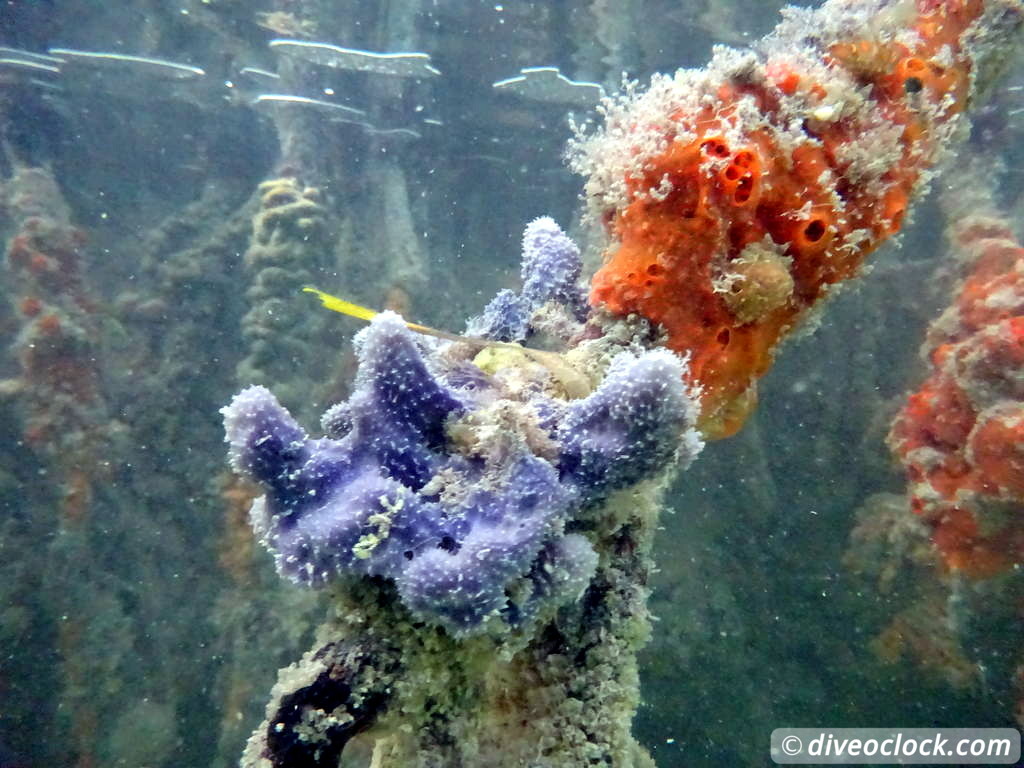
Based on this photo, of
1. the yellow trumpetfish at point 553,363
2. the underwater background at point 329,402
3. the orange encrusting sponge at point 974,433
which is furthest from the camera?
the underwater background at point 329,402

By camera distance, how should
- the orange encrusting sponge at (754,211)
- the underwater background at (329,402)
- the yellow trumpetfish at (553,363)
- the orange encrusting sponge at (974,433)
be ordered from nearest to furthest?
the yellow trumpetfish at (553,363)
the orange encrusting sponge at (754,211)
the orange encrusting sponge at (974,433)
the underwater background at (329,402)

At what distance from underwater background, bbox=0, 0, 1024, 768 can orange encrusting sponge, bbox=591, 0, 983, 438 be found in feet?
7.77

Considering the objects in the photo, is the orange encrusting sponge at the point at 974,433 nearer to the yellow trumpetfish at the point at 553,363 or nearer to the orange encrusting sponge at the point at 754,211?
the orange encrusting sponge at the point at 754,211

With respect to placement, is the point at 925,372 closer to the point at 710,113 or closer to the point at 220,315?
the point at 710,113

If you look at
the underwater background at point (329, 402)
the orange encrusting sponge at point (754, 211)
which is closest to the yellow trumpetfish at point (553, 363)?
the orange encrusting sponge at point (754, 211)

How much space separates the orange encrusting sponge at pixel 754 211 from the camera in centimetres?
267

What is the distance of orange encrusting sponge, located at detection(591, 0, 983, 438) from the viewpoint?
267cm

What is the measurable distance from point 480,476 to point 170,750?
33.1 ft

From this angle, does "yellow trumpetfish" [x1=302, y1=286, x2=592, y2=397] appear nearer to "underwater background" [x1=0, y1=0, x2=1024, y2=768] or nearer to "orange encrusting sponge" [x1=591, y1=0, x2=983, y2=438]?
"orange encrusting sponge" [x1=591, y1=0, x2=983, y2=438]

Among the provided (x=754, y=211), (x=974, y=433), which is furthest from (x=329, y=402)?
(x=974, y=433)

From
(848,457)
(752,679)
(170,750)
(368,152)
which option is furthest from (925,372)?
(170,750)

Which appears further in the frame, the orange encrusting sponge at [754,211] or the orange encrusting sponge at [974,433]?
the orange encrusting sponge at [974,433]

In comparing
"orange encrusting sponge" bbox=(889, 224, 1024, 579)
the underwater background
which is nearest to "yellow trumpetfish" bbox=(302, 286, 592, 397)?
the underwater background

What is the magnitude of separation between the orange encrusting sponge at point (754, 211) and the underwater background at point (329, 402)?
2.37 metres
